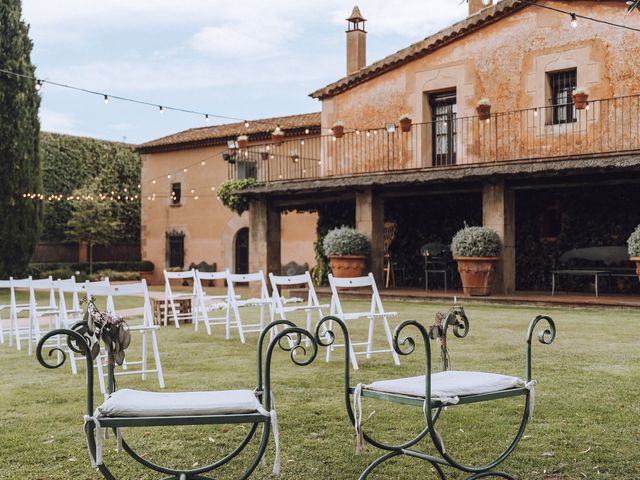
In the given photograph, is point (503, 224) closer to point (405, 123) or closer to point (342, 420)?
point (405, 123)

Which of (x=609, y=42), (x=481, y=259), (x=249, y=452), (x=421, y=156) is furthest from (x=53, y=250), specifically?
(x=249, y=452)

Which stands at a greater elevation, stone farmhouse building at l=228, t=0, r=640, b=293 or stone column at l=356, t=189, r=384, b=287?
stone farmhouse building at l=228, t=0, r=640, b=293

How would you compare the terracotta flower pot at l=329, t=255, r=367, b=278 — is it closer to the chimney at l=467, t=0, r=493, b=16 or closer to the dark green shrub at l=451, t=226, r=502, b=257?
the dark green shrub at l=451, t=226, r=502, b=257

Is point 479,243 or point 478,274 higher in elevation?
point 479,243

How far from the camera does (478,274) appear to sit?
1395 centimetres

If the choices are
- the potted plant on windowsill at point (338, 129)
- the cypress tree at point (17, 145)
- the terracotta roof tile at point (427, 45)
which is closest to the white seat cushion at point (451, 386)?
the terracotta roof tile at point (427, 45)

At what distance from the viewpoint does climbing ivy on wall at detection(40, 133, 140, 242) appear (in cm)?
2734

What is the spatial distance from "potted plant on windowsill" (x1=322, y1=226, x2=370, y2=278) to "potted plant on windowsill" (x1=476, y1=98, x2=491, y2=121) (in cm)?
326

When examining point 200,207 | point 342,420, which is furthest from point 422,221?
point 342,420

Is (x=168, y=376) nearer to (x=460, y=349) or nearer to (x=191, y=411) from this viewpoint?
(x=460, y=349)

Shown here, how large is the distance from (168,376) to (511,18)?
38.1 feet

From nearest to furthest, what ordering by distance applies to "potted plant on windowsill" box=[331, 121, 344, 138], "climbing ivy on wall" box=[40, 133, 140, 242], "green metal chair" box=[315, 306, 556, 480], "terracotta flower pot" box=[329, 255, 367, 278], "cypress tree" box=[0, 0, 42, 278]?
"green metal chair" box=[315, 306, 556, 480] < "terracotta flower pot" box=[329, 255, 367, 278] < "potted plant on windowsill" box=[331, 121, 344, 138] < "cypress tree" box=[0, 0, 42, 278] < "climbing ivy on wall" box=[40, 133, 140, 242]

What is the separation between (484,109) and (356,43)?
19.1 ft

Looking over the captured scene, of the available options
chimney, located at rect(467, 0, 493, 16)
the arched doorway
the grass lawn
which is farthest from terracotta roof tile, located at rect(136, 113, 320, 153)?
the grass lawn
